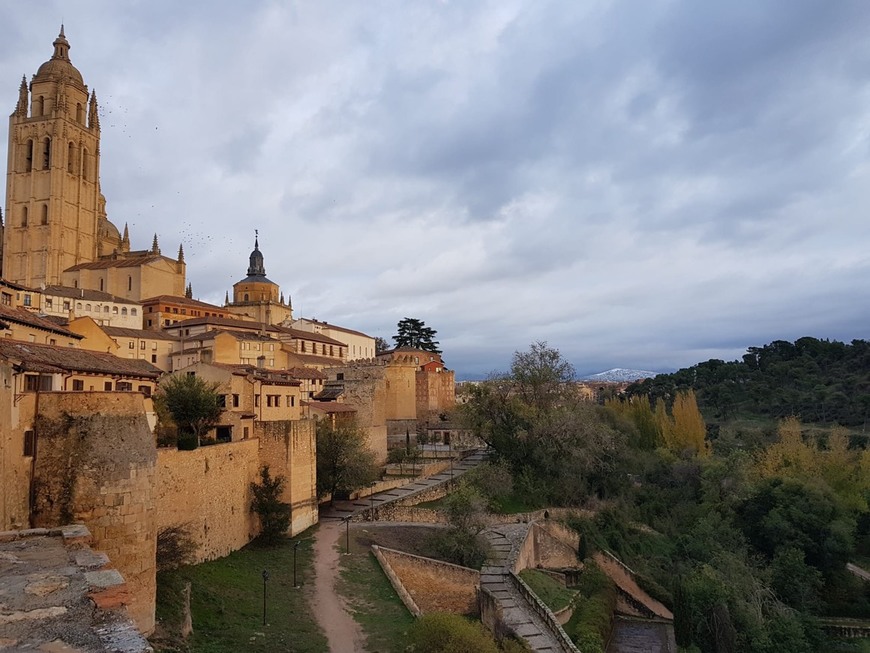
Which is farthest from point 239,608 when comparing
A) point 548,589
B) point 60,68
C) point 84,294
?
point 60,68

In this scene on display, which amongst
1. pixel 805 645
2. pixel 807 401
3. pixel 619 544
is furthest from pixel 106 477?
pixel 807 401

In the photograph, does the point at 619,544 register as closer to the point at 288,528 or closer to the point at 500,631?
the point at 500,631

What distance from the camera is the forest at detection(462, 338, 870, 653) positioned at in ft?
87.7

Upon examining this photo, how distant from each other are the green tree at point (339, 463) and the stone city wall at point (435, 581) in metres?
7.73

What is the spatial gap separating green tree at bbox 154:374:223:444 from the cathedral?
40.9m

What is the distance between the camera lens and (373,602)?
64.9ft

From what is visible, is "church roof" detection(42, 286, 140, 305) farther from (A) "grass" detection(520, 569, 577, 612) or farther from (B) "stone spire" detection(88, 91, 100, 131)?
(A) "grass" detection(520, 569, 577, 612)

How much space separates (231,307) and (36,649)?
67.2m

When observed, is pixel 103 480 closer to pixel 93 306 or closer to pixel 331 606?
pixel 331 606

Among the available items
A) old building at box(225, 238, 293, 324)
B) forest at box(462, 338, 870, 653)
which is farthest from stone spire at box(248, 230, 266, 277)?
forest at box(462, 338, 870, 653)

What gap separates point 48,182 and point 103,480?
205 feet

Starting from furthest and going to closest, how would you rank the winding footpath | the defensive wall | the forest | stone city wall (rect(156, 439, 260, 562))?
the forest < the defensive wall < stone city wall (rect(156, 439, 260, 562)) < the winding footpath

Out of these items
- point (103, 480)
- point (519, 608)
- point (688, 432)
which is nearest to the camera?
point (103, 480)

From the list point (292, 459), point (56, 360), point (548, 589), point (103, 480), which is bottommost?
point (548, 589)
